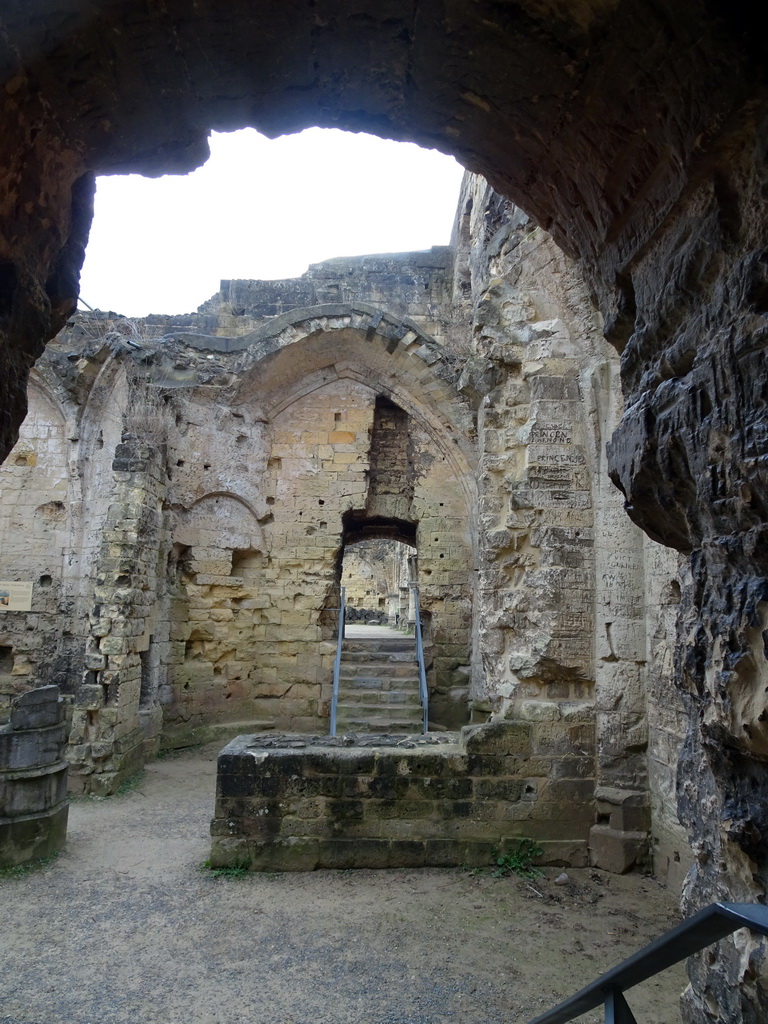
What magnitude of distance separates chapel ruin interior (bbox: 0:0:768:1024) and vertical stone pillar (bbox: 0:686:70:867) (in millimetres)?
68

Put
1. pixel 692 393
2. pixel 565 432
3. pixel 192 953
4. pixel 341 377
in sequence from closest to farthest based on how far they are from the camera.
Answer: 1. pixel 692 393
2. pixel 192 953
3. pixel 565 432
4. pixel 341 377

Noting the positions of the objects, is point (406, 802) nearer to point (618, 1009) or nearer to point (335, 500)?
point (618, 1009)

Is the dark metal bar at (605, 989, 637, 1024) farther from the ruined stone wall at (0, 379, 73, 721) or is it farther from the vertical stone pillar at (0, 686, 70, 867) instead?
the ruined stone wall at (0, 379, 73, 721)

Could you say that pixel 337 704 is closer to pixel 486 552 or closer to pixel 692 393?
pixel 486 552

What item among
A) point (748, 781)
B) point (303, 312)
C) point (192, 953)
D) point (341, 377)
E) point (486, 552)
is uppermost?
point (303, 312)

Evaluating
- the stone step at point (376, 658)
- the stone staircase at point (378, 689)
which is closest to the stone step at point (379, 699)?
the stone staircase at point (378, 689)

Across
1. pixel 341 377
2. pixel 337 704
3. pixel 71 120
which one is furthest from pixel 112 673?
pixel 71 120

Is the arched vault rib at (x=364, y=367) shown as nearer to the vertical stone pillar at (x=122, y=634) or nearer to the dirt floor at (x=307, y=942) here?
the vertical stone pillar at (x=122, y=634)

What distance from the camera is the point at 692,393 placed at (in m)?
1.89

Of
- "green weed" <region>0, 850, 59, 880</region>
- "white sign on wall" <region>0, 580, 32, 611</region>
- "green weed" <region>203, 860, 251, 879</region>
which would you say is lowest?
Answer: "green weed" <region>0, 850, 59, 880</region>

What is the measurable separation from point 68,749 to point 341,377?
20.8 feet

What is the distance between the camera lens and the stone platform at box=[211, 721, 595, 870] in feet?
16.9

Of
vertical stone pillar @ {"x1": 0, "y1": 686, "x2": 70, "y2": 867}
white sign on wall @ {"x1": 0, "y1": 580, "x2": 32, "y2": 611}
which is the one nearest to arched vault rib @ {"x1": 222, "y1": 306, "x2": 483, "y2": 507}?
white sign on wall @ {"x1": 0, "y1": 580, "x2": 32, "y2": 611}

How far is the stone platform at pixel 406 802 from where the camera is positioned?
5141mm
